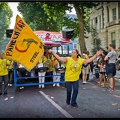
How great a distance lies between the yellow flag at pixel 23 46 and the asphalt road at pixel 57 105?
3.84ft

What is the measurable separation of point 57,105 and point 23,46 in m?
2.34

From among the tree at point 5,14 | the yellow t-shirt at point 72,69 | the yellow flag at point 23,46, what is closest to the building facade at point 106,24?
the tree at point 5,14

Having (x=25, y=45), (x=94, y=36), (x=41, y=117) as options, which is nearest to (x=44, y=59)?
(x=25, y=45)

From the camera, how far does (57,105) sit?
20.2ft

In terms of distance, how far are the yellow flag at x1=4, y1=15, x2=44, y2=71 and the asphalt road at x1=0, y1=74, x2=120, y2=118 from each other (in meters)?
1.17

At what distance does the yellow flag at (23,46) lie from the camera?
714cm

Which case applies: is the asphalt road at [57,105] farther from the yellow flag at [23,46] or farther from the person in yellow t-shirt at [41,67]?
the yellow flag at [23,46]

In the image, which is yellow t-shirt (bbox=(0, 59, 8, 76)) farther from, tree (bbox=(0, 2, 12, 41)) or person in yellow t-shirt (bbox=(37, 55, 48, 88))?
tree (bbox=(0, 2, 12, 41))

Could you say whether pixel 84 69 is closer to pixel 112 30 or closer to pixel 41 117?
pixel 41 117

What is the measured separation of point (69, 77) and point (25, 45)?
2.19m

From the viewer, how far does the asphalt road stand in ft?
17.2

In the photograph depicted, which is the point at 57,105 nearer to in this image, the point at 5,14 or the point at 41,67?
the point at 41,67

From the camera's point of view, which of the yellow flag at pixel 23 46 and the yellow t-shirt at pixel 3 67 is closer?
the yellow flag at pixel 23 46

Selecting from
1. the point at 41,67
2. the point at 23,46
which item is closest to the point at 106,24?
the point at 41,67
